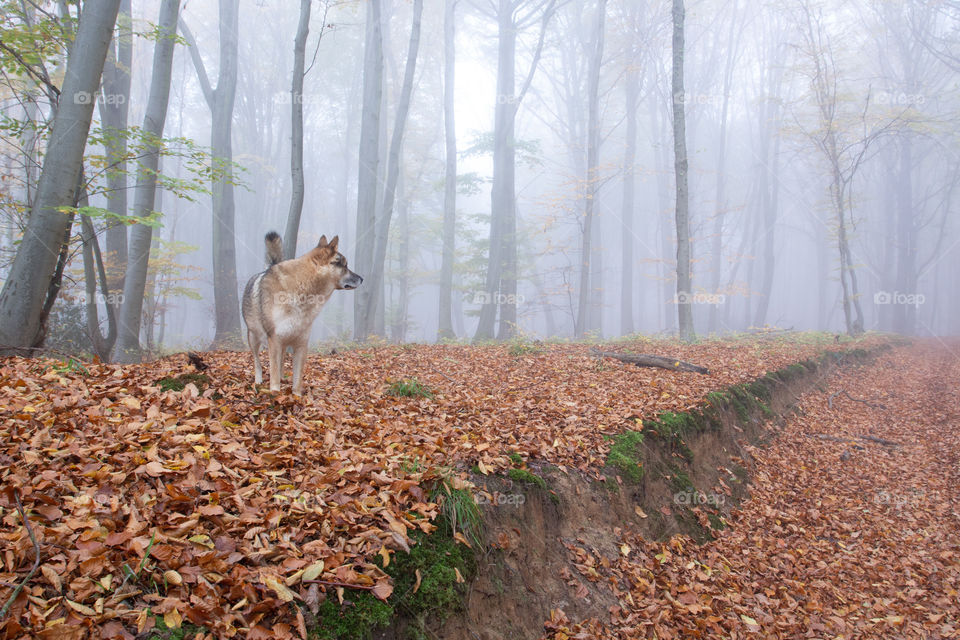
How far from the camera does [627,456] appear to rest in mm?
4879

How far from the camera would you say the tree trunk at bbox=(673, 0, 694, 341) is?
13.7 m

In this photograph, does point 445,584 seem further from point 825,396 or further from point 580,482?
point 825,396

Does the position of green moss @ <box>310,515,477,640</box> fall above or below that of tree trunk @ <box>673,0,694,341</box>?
below

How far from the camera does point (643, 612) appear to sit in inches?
143

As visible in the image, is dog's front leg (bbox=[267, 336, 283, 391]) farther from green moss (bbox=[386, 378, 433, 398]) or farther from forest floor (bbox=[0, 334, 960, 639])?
green moss (bbox=[386, 378, 433, 398])

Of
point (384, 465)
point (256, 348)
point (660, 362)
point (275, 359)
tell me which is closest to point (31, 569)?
point (384, 465)

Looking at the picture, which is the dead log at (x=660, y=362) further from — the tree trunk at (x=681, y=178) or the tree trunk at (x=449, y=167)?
the tree trunk at (x=449, y=167)

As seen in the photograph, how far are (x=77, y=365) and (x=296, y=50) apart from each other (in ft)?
22.5

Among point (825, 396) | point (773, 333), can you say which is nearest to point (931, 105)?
point (773, 333)
